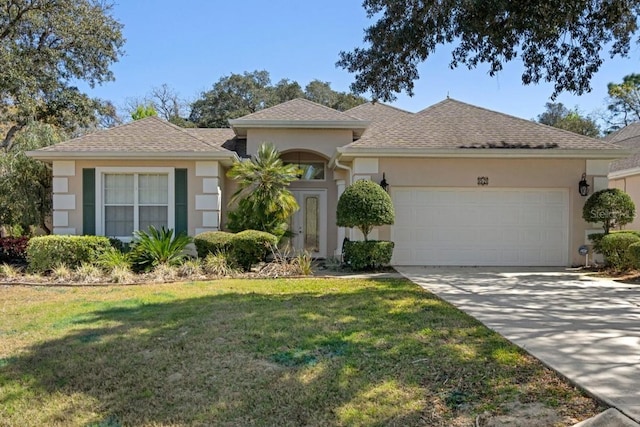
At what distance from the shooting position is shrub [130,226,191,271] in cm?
1144

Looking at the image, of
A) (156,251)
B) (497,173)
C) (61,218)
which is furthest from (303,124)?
(61,218)

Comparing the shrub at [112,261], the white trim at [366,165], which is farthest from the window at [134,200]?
the white trim at [366,165]

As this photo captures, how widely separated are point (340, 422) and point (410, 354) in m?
1.57

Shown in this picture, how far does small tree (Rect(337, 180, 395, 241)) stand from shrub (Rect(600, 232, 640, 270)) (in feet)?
17.6

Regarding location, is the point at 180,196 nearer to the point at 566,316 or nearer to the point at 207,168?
the point at 207,168

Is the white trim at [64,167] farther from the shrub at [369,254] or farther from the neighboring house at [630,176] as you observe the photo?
the neighboring house at [630,176]

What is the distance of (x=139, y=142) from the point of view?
1299 cm

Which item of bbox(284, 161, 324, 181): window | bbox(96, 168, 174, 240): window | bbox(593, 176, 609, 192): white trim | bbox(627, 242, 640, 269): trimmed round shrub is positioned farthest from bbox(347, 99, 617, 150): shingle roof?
bbox(96, 168, 174, 240): window

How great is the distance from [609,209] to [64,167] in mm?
14550

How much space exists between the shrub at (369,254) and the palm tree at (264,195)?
2.36m

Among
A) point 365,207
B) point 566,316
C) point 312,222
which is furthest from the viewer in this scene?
point 312,222

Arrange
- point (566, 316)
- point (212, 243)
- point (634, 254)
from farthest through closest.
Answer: point (212, 243) → point (634, 254) → point (566, 316)

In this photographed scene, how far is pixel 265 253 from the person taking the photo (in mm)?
11703

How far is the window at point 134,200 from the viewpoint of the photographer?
12.8m
